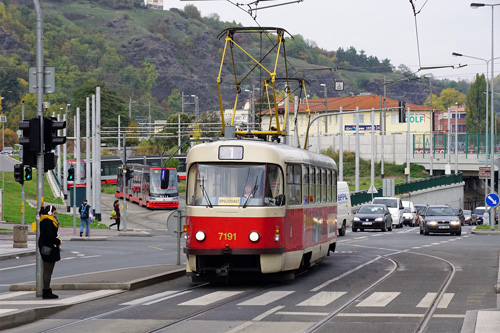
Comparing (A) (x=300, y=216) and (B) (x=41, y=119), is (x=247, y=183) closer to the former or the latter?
(A) (x=300, y=216)

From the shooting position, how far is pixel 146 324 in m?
13.0

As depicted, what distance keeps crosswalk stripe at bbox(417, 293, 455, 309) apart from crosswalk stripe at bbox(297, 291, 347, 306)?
5.17ft

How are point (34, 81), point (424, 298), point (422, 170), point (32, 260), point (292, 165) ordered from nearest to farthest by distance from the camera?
point (424, 298) < point (34, 81) < point (292, 165) < point (32, 260) < point (422, 170)

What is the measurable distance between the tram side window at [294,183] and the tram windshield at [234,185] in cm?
64

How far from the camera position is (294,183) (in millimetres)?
19688

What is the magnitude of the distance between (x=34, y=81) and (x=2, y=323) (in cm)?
611

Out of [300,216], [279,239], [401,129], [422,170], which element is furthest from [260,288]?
[401,129]

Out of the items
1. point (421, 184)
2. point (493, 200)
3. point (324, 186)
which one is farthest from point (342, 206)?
point (421, 184)

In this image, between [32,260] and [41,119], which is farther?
[32,260]

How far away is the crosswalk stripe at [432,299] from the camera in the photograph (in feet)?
49.8

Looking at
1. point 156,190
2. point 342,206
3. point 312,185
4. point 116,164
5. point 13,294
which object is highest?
point 116,164

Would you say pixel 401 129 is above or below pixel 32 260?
above

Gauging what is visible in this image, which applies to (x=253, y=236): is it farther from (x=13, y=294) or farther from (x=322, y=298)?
(x=13, y=294)

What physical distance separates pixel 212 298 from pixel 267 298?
997mm
